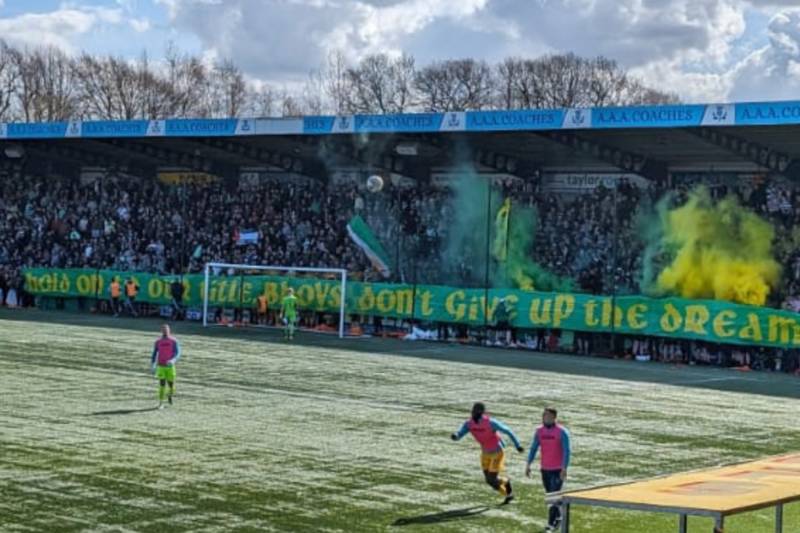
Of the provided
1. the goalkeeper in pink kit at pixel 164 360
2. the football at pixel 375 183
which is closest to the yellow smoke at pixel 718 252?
the football at pixel 375 183

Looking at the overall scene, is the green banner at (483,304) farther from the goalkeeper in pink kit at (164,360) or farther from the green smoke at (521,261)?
the goalkeeper in pink kit at (164,360)

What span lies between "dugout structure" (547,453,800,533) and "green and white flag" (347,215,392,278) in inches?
1463

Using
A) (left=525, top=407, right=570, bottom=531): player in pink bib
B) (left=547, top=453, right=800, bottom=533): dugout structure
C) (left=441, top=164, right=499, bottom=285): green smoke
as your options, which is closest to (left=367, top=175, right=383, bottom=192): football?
(left=441, top=164, right=499, bottom=285): green smoke

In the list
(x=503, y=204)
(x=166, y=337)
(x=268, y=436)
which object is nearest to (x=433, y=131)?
(x=503, y=204)

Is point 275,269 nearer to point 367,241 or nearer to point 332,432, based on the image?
point 367,241

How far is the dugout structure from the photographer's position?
980 centimetres

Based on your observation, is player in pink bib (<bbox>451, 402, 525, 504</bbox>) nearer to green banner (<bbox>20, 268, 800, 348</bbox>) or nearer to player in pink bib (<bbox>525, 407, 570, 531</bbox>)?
player in pink bib (<bbox>525, 407, 570, 531</bbox>)

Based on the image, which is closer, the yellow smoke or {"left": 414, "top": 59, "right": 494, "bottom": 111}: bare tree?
the yellow smoke

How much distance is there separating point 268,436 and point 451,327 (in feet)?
72.9

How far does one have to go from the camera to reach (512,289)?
4394cm

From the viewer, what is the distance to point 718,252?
138 feet

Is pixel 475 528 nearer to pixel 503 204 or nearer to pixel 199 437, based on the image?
pixel 199 437

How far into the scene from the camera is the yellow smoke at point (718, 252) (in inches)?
1612

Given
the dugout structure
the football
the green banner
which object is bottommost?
the dugout structure
